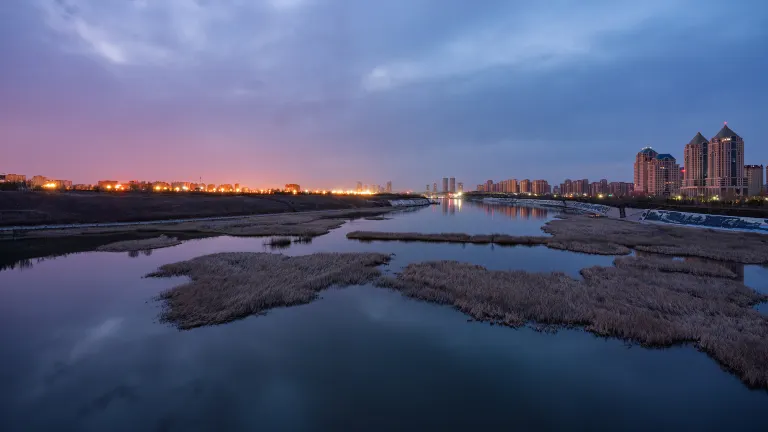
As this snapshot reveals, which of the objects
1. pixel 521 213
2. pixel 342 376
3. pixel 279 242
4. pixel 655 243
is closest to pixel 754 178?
pixel 521 213

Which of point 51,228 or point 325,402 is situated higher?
point 51,228

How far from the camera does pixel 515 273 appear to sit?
22359 mm

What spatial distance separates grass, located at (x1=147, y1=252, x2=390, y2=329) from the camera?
616 inches

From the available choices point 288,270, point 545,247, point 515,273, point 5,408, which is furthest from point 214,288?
point 545,247

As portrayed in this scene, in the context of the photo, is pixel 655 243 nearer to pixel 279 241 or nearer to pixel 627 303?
pixel 627 303

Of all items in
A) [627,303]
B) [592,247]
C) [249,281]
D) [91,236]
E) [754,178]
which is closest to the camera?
[627,303]

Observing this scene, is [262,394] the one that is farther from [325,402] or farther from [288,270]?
[288,270]

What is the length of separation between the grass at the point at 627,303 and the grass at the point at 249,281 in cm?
424

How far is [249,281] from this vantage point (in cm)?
2016

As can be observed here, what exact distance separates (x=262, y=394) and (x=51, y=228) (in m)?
55.5

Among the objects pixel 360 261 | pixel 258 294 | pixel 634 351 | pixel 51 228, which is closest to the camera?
pixel 634 351

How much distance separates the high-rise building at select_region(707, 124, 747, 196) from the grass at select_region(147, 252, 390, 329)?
239774mm

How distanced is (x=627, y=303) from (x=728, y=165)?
9754 inches

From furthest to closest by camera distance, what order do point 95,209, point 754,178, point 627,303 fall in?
point 754,178 → point 95,209 → point 627,303
